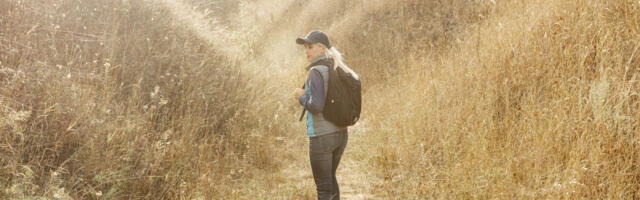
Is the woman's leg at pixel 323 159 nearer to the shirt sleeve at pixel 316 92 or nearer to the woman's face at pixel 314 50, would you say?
the shirt sleeve at pixel 316 92

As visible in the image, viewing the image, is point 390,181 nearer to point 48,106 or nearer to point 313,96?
point 313,96

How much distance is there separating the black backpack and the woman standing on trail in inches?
1.4

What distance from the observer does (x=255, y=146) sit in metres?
6.65

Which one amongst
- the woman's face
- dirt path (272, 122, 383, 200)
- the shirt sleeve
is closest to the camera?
the shirt sleeve

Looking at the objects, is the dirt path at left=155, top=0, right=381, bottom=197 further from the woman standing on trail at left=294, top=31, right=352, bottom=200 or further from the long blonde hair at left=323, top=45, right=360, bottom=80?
the long blonde hair at left=323, top=45, right=360, bottom=80

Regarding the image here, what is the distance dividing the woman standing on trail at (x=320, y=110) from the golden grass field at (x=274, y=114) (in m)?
1.35

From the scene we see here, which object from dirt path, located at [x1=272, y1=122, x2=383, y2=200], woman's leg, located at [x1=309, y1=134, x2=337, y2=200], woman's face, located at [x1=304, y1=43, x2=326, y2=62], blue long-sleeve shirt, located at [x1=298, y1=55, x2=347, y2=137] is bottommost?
dirt path, located at [x1=272, y1=122, x2=383, y2=200]

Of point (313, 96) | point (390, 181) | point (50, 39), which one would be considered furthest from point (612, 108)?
point (50, 39)

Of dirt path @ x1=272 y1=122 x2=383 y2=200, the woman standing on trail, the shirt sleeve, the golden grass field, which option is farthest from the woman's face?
dirt path @ x1=272 y1=122 x2=383 y2=200

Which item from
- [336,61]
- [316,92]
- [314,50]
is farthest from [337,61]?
[316,92]

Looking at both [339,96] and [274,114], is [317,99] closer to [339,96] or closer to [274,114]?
[339,96]

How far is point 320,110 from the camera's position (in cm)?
355

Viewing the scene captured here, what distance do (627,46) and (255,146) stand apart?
5.17m

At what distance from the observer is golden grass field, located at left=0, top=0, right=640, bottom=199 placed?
12.2 ft
